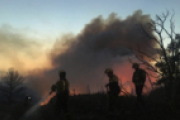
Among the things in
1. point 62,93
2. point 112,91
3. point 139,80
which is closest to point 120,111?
point 112,91

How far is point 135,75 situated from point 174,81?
76.8 inches

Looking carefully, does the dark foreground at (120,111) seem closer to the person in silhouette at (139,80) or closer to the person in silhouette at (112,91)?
the person in silhouette at (112,91)

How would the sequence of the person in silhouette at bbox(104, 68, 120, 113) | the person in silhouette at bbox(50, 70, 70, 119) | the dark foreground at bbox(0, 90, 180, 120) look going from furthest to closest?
the person in silhouette at bbox(104, 68, 120, 113) → the person in silhouette at bbox(50, 70, 70, 119) → the dark foreground at bbox(0, 90, 180, 120)

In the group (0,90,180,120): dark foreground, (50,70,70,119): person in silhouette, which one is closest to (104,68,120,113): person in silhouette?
(0,90,180,120): dark foreground

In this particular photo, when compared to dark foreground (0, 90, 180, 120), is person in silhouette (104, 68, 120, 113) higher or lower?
higher

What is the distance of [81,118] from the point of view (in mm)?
8711

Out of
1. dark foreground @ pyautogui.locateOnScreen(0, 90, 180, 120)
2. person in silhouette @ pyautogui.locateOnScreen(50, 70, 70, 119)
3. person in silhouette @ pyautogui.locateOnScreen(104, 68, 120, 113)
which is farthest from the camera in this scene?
person in silhouette @ pyautogui.locateOnScreen(104, 68, 120, 113)

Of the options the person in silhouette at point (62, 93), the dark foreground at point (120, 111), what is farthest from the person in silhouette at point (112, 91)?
the person in silhouette at point (62, 93)

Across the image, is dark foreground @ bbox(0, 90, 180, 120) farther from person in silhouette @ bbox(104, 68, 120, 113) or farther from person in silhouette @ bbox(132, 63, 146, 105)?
person in silhouette @ bbox(132, 63, 146, 105)

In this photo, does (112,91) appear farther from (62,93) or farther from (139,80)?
(62,93)

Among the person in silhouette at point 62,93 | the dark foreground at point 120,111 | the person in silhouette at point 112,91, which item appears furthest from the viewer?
the person in silhouette at point 112,91

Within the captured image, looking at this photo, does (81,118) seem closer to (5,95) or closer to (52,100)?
(52,100)

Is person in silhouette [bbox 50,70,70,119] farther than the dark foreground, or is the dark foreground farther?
person in silhouette [bbox 50,70,70,119]

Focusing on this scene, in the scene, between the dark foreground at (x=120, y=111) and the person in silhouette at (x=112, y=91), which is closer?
the dark foreground at (x=120, y=111)
